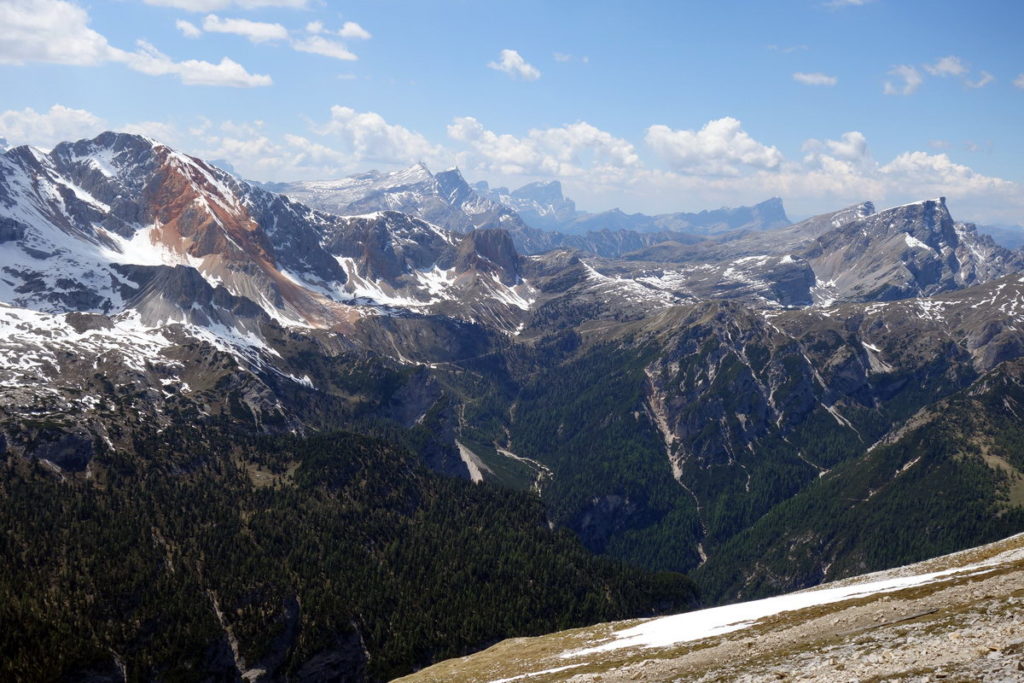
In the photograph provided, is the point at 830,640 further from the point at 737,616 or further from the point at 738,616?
the point at 737,616

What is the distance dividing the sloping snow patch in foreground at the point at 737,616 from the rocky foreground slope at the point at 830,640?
0.29m

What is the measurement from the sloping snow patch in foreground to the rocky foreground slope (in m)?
0.29

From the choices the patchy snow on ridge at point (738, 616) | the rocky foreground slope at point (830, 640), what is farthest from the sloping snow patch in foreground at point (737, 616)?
the rocky foreground slope at point (830, 640)

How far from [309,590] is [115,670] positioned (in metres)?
46.8

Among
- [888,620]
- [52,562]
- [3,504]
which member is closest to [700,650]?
[888,620]

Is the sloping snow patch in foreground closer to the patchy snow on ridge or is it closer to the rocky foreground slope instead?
the patchy snow on ridge

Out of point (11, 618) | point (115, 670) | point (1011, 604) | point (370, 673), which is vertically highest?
point (1011, 604)

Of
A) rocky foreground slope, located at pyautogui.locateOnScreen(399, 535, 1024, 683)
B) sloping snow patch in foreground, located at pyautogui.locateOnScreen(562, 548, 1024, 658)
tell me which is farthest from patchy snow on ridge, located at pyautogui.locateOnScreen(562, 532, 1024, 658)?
rocky foreground slope, located at pyautogui.locateOnScreen(399, 535, 1024, 683)

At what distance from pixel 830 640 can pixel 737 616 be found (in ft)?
114

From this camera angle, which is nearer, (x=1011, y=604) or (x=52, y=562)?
(x=1011, y=604)

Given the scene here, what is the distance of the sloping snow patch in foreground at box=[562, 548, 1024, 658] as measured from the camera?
283ft

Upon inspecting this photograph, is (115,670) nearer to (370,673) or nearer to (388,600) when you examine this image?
(370,673)

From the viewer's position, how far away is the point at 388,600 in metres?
192

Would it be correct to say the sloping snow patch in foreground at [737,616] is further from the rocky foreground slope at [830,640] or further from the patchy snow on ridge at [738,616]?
the rocky foreground slope at [830,640]
